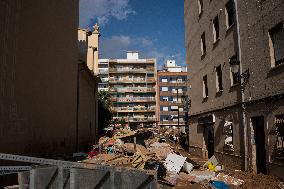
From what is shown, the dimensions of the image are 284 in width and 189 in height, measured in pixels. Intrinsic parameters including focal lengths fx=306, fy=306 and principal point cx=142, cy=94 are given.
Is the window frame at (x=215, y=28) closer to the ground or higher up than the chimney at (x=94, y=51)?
closer to the ground

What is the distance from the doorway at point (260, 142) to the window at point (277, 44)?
8.48ft

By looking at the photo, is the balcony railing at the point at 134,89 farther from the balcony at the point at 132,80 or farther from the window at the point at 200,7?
the window at the point at 200,7

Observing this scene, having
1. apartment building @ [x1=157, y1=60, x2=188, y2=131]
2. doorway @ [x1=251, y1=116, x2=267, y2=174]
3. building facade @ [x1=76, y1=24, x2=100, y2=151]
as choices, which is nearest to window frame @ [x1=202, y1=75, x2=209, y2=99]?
doorway @ [x1=251, y1=116, x2=267, y2=174]

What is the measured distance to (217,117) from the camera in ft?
57.6

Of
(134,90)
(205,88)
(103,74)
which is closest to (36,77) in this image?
(205,88)

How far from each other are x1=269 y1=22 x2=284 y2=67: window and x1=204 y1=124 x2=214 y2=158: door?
856 centimetres

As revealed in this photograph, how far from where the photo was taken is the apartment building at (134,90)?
83500 millimetres

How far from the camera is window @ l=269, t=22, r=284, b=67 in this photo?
1103 centimetres

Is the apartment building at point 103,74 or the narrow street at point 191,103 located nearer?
the narrow street at point 191,103

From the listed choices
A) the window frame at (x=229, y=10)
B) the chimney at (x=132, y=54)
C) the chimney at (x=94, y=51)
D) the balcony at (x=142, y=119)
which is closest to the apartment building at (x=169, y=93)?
the balcony at (x=142, y=119)

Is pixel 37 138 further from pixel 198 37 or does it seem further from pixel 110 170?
pixel 198 37

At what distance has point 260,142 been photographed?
12.9 meters

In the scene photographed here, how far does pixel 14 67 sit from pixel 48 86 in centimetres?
443

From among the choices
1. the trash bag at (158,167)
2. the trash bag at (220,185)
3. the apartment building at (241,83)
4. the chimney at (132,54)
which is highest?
the chimney at (132,54)
